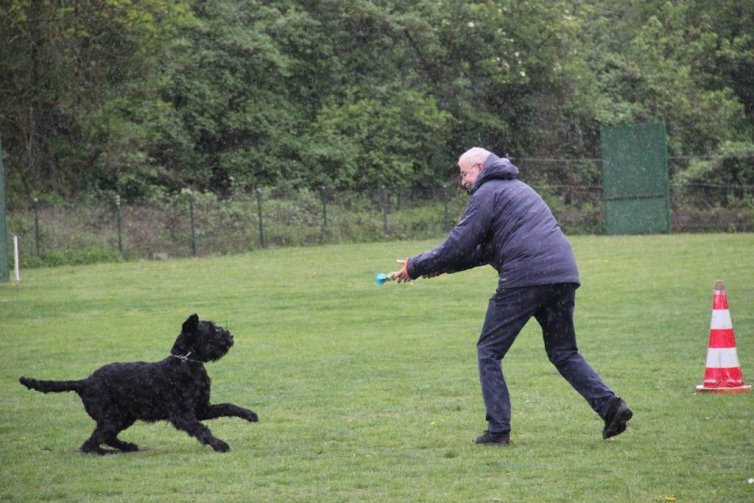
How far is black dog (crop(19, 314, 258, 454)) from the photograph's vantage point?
7.30m

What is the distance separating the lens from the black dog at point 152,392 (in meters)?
7.30

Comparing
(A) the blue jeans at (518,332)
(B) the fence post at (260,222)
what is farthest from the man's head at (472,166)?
(B) the fence post at (260,222)

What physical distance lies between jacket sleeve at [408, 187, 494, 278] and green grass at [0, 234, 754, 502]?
1175 millimetres

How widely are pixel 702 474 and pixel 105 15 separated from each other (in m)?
28.4

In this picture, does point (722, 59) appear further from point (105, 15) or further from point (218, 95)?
point (105, 15)

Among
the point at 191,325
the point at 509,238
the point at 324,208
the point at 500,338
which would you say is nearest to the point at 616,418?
the point at 500,338

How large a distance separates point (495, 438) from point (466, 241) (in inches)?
50.5

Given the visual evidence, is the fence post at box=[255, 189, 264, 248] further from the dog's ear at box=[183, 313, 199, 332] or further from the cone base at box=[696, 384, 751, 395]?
the dog's ear at box=[183, 313, 199, 332]

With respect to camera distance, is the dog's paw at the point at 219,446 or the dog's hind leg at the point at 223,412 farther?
the dog's hind leg at the point at 223,412

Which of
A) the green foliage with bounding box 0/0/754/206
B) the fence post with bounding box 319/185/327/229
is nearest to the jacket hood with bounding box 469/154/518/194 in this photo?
the fence post with bounding box 319/185/327/229

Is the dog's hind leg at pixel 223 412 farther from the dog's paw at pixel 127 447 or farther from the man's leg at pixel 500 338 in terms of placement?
the man's leg at pixel 500 338

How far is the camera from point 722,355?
29.2ft

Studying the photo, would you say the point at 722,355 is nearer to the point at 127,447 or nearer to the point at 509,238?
the point at 509,238

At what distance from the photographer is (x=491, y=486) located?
604cm
